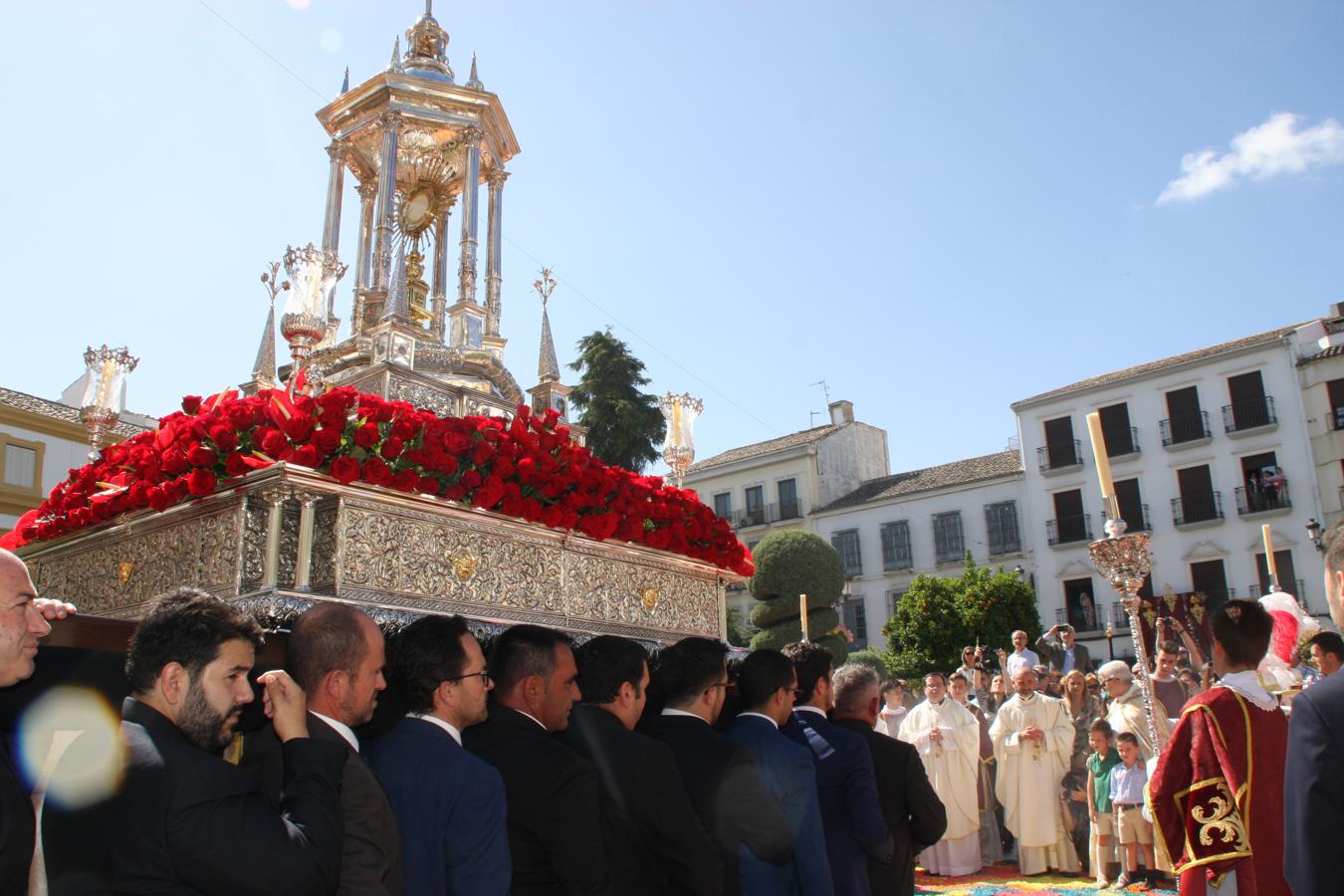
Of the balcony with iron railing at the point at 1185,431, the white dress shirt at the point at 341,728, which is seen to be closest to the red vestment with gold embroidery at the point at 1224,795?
the white dress shirt at the point at 341,728

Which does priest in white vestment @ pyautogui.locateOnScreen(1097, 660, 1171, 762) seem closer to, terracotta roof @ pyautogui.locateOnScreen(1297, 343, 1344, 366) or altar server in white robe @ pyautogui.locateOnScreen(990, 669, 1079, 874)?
altar server in white robe @ pyautogui.locateOnScreen(990, 669, 1079, 874)

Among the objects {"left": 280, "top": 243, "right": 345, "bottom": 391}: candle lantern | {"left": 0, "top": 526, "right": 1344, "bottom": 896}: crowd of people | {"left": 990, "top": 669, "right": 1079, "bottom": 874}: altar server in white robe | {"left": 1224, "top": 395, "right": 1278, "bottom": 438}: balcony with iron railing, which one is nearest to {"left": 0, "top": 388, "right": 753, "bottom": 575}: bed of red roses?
{"left": 280, "top": 243, "right": 345, "bottom": 391}: candle lantern

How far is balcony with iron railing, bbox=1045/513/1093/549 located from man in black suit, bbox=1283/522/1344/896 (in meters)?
32.7

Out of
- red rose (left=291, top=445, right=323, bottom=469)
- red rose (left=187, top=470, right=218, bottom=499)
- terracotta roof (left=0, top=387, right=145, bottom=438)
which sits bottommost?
red rose (left=187, top=470, right=218, bottom=499)

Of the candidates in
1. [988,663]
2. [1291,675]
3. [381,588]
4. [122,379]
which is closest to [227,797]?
[381,588]

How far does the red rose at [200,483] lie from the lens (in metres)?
3.52

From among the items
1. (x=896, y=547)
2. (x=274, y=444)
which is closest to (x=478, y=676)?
(x=274, y=444)

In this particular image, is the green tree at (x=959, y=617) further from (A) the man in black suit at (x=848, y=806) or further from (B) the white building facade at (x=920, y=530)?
(A) the man in black suit at (x=848, y=806)

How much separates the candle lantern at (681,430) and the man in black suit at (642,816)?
8.67 ft

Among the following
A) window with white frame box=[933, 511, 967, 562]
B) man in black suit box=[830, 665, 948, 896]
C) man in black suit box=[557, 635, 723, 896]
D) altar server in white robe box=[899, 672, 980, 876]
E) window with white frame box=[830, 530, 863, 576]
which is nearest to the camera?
man in black suit box=[557, 635, 723, 896]

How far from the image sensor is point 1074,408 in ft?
112

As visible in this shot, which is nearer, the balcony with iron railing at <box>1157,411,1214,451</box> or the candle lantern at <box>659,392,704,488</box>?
the candle lantern at <box>659,392,704,488</box>

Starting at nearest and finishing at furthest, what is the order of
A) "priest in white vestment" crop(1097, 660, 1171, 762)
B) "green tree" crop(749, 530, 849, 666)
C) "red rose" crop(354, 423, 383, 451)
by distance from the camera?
"red rose" crop(354, 423, 383, 451)
"priest in white vestment" crop(1097, 660, 1171, 762)
"green tree" crop(749, 530, 849, 666)

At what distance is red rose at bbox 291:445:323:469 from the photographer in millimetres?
3502
